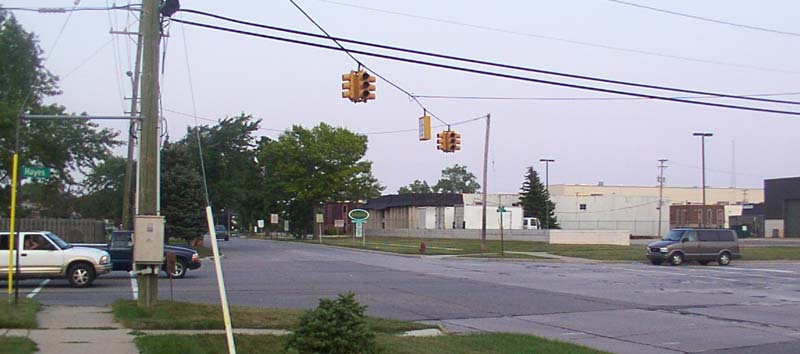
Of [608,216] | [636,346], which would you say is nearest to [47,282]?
[636,346]

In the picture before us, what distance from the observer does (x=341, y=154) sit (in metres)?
87.4

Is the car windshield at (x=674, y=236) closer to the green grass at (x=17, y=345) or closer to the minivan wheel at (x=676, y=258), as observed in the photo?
the minivan wheel at (x=676, y=258)

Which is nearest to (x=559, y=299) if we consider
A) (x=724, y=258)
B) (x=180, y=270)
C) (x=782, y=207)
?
(x=180, y=270)

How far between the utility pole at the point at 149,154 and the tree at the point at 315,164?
69605mm

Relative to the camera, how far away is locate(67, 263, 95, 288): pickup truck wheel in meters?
23.9

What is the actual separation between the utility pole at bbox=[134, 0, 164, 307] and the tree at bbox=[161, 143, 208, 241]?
3283 cm

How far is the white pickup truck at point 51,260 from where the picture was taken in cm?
2348

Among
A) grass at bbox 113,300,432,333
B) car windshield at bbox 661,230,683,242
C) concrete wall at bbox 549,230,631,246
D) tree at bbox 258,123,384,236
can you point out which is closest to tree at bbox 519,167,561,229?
tree at bbox 258,123,384,236

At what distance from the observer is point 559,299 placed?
2230cm

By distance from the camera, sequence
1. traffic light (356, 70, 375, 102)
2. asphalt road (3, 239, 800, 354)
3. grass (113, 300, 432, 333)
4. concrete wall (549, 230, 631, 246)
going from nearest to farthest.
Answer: grass (113, 300, 432, 333)
asphalt road (3, 239, 800, 354)
traffic light (356, 70, 375, 102)
concrete wall (549, 230, 631, 246)

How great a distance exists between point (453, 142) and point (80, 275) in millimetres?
14286

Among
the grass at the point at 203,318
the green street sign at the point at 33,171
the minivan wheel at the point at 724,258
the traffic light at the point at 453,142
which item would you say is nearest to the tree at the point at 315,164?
the minivan wheel at the point at 724,258

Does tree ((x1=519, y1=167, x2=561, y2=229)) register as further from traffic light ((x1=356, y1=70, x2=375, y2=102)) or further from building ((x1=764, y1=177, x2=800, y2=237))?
traffic light ((x1=356, y1=70, x2=375, y2=102))

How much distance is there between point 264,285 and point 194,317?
1105 centimetres
